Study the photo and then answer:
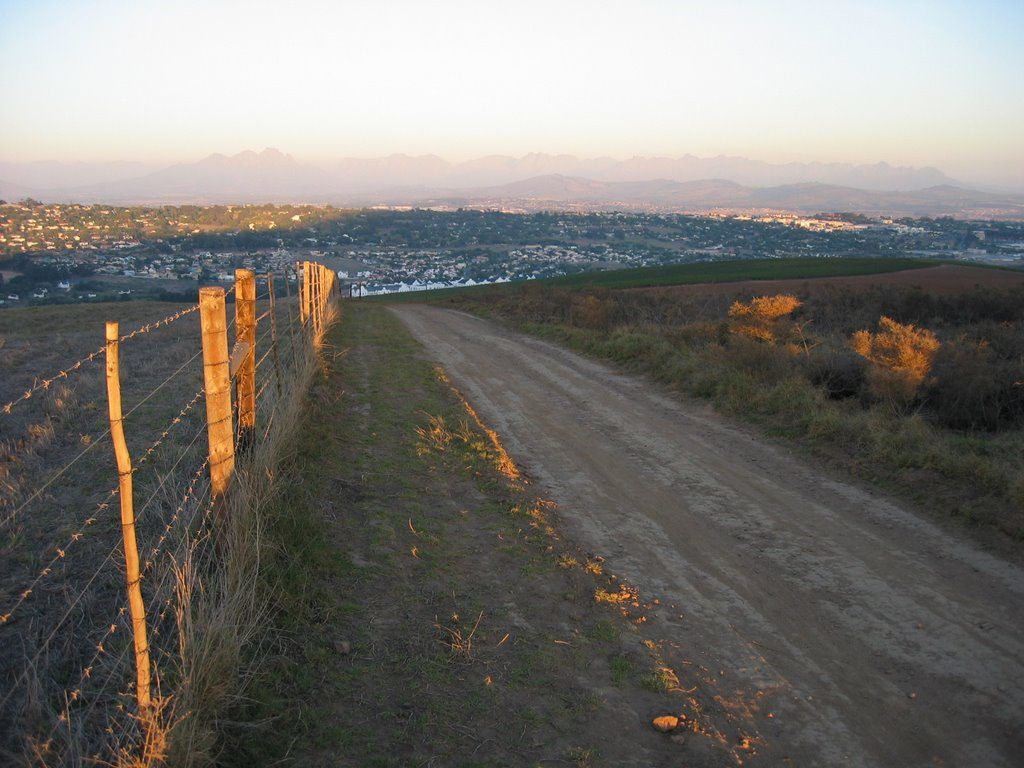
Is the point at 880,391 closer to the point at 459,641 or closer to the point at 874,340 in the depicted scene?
the point at 874,340

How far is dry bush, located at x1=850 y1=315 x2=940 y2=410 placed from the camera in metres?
10.1

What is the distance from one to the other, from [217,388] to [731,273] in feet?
156

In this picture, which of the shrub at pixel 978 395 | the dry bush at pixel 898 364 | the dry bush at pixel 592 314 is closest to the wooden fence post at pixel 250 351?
the dry bush at pixel 898 364

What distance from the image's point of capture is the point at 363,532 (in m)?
5.96

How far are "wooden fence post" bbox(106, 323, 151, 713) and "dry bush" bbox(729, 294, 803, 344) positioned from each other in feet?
43.7

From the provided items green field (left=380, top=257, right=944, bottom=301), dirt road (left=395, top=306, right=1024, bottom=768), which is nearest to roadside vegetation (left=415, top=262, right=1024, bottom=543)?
dirt road (left=395, top=306, right=1024, bottom=768)

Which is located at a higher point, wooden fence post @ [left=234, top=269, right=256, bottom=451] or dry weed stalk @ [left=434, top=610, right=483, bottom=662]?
wooden fence post @ [left=234, top=269, right=256, bottom=451]

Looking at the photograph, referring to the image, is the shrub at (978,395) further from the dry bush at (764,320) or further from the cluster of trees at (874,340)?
the dry bush at (764,320)

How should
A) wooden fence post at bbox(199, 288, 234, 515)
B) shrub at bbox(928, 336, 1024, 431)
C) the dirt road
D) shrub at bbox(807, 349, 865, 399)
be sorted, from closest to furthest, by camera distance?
1. the dirt road
2. wooden fence post at bbox(199, 288, 234, 515)
3. shrub at bbox(928, 336, 1024, 431)
4. shrub at bbox(807, 349, 865, 399)

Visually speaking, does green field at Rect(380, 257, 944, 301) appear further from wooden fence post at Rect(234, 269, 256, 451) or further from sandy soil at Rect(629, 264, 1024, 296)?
wooden fence post at Rect(234, 269, 256, 451)

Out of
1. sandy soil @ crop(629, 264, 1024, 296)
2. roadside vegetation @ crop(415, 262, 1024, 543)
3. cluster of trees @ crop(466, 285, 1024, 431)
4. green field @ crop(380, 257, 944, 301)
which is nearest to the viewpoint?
roadside vegetation @ crop(415, 262, 1024, 543)

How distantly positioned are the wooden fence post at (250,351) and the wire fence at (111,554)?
0.01 m

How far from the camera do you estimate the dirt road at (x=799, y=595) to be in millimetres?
3758

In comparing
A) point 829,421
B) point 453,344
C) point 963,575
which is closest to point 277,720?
point 963,575
